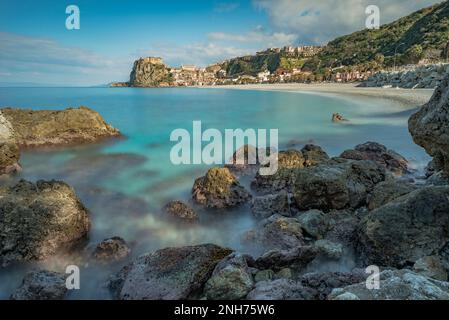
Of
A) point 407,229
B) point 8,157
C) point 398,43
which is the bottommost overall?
point 407,229

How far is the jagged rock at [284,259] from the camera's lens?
4.95m

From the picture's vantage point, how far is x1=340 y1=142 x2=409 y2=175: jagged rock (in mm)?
10898

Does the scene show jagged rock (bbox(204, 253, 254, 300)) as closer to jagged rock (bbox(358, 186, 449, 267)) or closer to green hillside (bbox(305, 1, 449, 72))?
jagged rock (bbox(358, 186, 449, 267))

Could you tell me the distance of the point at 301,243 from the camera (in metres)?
6.07

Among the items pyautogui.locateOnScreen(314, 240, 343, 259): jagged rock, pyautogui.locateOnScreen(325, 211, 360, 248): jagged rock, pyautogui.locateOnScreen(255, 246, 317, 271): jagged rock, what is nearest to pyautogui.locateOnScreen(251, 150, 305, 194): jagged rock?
pyautogui.locateOnScreen(325, 211, 360, 248): jagged rock

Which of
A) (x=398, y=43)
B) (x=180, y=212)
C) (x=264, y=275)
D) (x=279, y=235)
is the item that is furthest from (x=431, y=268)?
(x=398, y=43)

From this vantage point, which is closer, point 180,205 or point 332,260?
point 332,260

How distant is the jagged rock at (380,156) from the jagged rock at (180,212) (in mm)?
5709

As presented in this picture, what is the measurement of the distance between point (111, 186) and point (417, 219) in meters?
8.97

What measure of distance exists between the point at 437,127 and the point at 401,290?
8.97 feet

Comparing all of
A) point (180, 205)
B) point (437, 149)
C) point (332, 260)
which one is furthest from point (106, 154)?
point (437, 149)

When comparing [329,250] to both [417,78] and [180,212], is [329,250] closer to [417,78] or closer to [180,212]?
[180,212]
